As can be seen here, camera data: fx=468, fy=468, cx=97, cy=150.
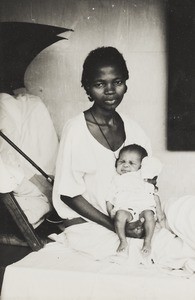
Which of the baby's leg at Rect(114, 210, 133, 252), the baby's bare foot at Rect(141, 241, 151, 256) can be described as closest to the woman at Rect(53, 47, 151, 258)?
the baby's leg at Rect(114, 210, 133, 252)

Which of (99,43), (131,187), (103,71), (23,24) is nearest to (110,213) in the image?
(131,187)

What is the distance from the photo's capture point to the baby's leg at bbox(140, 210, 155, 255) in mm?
2039

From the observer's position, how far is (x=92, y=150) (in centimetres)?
222

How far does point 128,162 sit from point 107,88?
1.20 ft

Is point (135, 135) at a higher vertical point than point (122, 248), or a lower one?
higher

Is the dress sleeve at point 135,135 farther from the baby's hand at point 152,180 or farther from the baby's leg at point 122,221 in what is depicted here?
the baby's leg at point 122,221

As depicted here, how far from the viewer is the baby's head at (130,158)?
2.10m

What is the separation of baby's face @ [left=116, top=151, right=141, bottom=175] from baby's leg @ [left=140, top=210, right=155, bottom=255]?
0.66 feet

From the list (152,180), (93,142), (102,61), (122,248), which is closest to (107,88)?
(102,61)

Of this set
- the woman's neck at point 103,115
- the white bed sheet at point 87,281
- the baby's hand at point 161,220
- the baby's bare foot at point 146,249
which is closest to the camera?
the white bed sheet at point 87,281

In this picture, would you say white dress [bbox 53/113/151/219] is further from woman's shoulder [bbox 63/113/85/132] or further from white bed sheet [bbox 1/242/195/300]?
white bed sheet [bbox 1/242/195/300]

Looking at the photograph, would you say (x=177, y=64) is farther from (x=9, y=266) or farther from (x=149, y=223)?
(x=9, y=266)

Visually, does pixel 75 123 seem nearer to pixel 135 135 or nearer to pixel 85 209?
pixel 135 135

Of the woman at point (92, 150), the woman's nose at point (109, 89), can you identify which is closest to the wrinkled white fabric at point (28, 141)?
the woman at point (92, 150)
